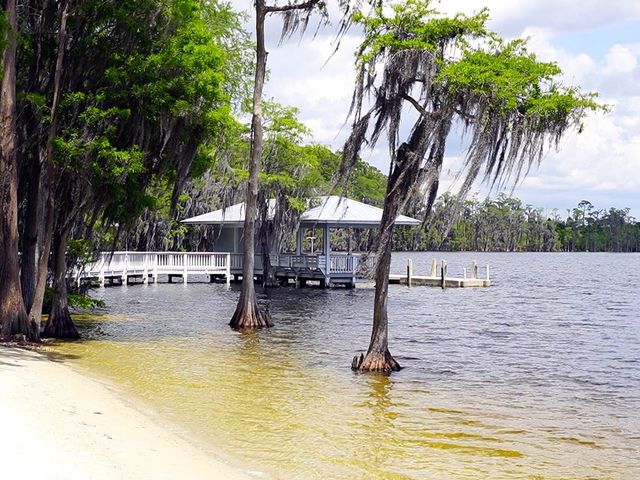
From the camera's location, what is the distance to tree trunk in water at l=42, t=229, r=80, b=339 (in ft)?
59.2

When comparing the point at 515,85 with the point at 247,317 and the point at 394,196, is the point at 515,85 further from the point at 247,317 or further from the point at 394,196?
the point at 247,317

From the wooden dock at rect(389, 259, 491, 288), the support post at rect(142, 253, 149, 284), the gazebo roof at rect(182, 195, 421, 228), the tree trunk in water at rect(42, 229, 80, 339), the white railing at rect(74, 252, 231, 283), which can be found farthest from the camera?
the wooden dock at rect(389, 259, 491, 288)

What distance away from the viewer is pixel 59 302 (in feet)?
59.6

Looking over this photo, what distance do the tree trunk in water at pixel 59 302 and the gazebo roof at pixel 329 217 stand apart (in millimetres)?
19804

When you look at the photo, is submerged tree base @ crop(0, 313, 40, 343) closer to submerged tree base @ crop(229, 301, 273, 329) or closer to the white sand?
the white sand

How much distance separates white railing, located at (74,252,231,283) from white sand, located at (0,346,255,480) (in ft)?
97.2

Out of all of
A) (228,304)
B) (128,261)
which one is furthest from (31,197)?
Result: (128,261)

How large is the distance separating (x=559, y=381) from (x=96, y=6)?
1202cm

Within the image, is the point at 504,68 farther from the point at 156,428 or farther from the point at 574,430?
the point at 156,428

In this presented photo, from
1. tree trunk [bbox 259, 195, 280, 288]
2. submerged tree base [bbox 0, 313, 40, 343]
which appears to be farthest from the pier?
submerged tree base [bbox 0, 313, 40, 343]

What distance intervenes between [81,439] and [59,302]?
35.9 ft

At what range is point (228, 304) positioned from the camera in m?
31.1

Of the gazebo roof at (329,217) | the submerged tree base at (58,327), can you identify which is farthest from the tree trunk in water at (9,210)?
the gazebo roof at (329,217)

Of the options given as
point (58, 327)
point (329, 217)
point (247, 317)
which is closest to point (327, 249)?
point (329, 217)
